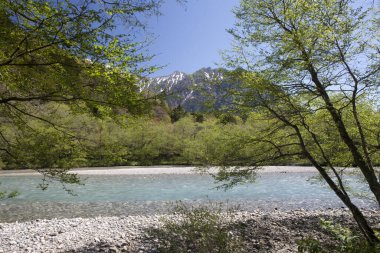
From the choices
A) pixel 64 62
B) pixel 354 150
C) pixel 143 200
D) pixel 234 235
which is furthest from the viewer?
pixel 143 200

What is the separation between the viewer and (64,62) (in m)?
3.97

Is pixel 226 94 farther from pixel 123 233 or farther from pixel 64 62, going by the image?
pixel 123 233

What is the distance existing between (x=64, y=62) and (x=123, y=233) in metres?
7.16

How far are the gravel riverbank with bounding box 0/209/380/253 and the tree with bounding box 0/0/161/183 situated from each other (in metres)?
4.52

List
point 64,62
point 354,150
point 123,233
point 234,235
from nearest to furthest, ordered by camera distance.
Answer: point 64,62
point 354,150
point 234,235
point 123,233

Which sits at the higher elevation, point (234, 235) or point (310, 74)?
point (310, 74)

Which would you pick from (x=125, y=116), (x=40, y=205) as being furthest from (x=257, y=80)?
(x=40, y=205)

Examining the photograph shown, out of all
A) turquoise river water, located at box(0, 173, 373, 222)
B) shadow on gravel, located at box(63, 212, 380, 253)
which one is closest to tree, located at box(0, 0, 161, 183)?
shadow on gravel, located at box(63, 212, 380, 253)

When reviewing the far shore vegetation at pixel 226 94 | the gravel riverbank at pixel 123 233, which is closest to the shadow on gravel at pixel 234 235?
the gravel riverbank at pixel 123 233

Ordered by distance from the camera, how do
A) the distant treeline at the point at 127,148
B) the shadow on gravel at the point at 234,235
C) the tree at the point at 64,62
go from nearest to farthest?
the tree at the point at 64,62 < the distant treeline at the point at 127,148 < the shadow on gravel at the point at 234,235

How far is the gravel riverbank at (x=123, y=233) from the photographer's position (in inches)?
329

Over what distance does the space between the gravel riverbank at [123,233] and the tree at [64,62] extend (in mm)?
4525

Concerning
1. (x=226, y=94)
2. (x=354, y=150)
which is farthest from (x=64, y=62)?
(x=354, y=150)

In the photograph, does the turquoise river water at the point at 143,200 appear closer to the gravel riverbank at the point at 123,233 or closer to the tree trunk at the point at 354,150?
the gravel riverbank at the point at 123,233
